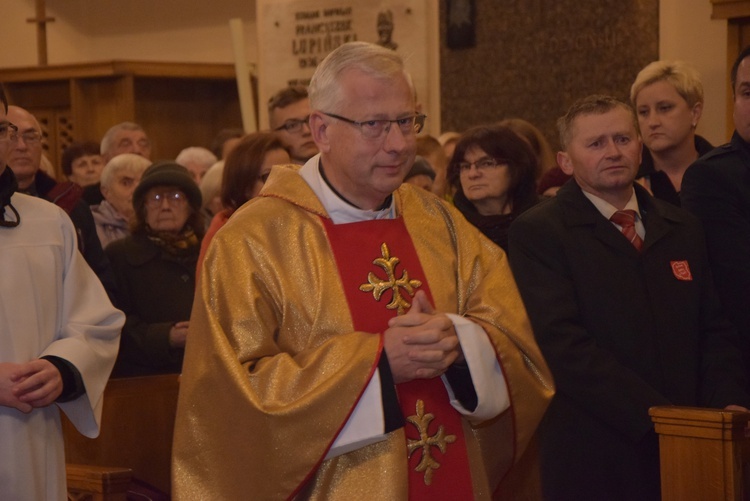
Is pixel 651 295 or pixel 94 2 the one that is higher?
pixel 94 2

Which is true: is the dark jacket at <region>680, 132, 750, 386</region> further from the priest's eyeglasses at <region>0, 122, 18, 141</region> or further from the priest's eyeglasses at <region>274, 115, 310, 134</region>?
the priest's eyeglasses at <region>0, 122, 18, 141</region>

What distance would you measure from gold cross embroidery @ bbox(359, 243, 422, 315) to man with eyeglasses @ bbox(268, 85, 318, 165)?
7.20 feet

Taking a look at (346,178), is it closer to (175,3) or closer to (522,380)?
(522,380)

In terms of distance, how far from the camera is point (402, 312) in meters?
3.01

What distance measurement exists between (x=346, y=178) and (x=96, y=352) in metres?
0.97

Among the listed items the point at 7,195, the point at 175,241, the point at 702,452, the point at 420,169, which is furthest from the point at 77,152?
the point at 702,452

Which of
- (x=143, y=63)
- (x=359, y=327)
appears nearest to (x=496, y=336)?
(x=359, y=327)

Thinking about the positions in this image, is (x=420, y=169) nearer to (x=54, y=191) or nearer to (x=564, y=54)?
(x=54, y=191)

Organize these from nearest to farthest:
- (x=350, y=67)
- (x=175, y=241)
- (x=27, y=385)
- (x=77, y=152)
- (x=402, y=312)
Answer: (x=350, y=67) → (x=402, y=312) → (x=27, y=385) → (x=175, y=241) → (x=77, y=152)

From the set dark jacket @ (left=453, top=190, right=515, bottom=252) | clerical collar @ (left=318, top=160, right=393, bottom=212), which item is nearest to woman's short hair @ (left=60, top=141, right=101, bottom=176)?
dark jacket @ (left=453, top=190, right=515, bottom=252)

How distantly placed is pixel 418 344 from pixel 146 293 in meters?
2.76

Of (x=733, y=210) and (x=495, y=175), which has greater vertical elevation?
(x=495, y=175)

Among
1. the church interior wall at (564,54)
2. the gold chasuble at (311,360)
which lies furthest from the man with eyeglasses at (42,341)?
the church interior wall at (564,54)

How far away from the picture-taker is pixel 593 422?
150 inches
